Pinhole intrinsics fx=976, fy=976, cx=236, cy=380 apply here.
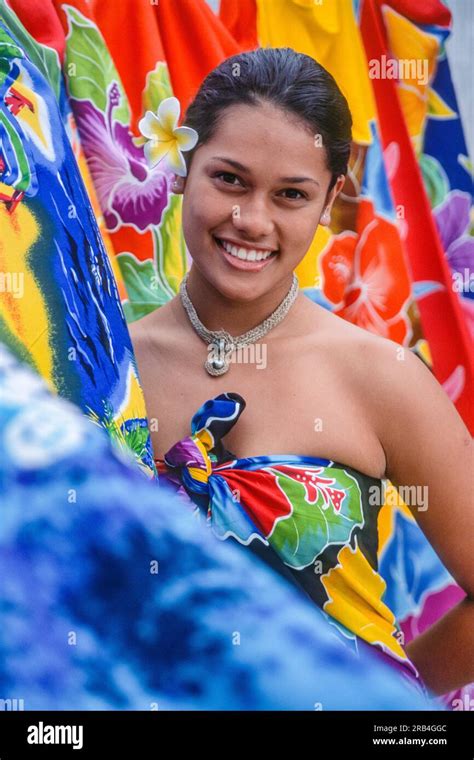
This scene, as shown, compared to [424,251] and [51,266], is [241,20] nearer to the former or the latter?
[424,251]

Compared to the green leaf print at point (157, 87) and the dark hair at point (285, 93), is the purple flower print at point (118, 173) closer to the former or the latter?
the green leaf print at point (157, 87)

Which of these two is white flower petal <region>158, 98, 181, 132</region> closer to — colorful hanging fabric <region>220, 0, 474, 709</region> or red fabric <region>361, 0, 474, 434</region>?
colorful hanging fabric <region>220, 0, 474, 709</region>

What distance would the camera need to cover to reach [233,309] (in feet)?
5.73

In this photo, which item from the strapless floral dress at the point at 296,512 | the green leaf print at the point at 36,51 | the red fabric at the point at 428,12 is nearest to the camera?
the strapless floral dress at the point at 296,512

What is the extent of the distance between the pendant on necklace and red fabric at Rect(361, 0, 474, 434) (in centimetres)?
46

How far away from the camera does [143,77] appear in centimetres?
194

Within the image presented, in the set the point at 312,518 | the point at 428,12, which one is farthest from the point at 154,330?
the point at 428,12

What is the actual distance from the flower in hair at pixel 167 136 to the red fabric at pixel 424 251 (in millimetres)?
444

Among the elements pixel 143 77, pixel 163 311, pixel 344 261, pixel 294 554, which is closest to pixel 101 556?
pixel 294 554

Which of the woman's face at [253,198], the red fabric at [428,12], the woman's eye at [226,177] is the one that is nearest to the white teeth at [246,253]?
the woman's face at [253,198]

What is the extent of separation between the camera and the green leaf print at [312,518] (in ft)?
5.27

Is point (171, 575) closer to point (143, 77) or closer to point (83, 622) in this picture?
point (83, 622)
